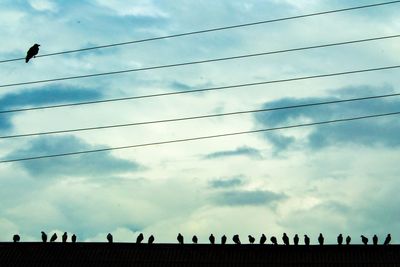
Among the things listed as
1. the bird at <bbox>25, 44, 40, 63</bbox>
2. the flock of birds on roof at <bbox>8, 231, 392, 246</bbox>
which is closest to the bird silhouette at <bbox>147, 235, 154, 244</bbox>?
the flock of birds on roof at <bbox>8, 231, 392, 246</bbox>

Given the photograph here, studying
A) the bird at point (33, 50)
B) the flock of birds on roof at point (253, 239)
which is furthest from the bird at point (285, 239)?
the bird at point (33, 50)

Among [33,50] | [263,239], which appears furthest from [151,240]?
[33,50]

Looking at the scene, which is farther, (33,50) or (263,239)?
(263,239)

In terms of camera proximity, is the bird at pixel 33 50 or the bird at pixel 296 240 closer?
the bird at pixel 33 50

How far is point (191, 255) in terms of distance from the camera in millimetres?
42406

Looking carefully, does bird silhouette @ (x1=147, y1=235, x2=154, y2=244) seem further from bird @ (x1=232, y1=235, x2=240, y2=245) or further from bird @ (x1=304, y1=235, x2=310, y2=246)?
bird @ (x1=304, y1=235, x2=310, y2=246)

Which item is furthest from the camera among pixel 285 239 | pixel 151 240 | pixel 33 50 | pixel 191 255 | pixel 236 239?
pixel 151 240

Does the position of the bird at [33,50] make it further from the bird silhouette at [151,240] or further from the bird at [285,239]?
the bird at [285,239]

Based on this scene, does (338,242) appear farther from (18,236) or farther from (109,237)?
(18,236)

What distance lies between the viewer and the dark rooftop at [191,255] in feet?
135

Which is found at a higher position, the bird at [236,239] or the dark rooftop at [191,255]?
the bird at [236,239]

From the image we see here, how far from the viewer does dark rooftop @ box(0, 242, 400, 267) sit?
41.1 meters

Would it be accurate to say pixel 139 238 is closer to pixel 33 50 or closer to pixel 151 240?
pixel 151 240

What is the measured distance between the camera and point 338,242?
138 feet
